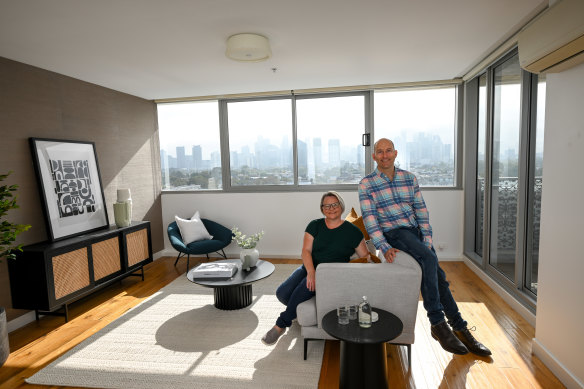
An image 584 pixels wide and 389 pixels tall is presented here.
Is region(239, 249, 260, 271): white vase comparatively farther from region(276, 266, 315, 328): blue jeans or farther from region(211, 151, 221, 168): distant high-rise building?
region(211, 151, 221, 168): distant high-rise building

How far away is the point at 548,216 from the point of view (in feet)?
8.49

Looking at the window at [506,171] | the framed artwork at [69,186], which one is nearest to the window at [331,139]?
the window at [506,171]

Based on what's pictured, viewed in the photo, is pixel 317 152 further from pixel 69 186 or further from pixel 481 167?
pixel 69 186

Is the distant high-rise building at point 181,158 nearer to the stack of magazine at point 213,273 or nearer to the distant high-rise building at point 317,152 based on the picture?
the distant high-rise building at point 317,152

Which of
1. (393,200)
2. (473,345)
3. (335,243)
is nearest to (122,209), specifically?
(335,243)

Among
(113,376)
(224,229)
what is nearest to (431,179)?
(224,229)

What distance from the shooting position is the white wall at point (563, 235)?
2250mm

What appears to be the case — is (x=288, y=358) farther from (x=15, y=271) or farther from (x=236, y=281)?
(x=15, y=271)

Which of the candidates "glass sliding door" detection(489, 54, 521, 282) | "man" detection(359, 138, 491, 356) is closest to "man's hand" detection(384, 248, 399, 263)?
"man" detection(359, 138, 491, 356)

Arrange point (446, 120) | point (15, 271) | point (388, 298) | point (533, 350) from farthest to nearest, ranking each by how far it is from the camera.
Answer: point (446, 120) → point (15, 271) → point (533, 350) → point (388, 298)

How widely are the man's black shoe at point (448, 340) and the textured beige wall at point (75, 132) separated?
3.93 metres

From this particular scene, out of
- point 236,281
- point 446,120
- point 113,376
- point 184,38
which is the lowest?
point 113,376

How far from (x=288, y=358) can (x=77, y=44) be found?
3226mm

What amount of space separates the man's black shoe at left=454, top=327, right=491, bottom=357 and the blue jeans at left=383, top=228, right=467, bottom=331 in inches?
2.4
